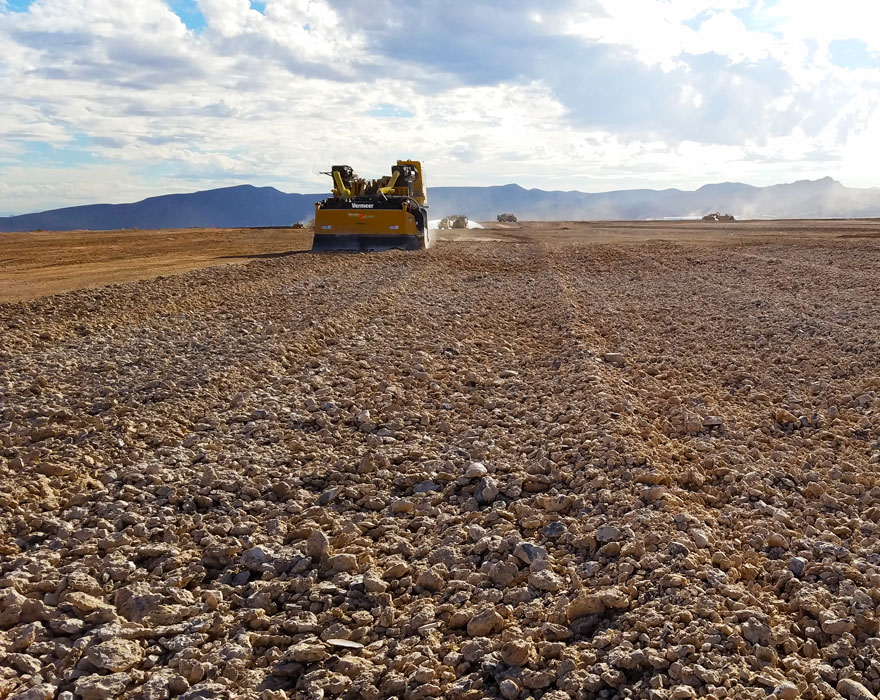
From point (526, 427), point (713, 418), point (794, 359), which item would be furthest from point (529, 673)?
point (794, 359)

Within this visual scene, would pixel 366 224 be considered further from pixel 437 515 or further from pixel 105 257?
pixel 437 515

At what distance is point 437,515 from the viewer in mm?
4293

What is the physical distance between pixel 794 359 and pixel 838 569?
467cm

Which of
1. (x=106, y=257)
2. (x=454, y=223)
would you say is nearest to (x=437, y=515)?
(x=106, y=257)

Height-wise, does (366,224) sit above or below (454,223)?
below

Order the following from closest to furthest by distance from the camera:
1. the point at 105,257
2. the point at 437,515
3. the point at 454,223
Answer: the point at 437,515
the point at 105,257
the point at 454,223

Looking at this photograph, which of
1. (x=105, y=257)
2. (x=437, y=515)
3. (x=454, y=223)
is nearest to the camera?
(x=437, y=515)

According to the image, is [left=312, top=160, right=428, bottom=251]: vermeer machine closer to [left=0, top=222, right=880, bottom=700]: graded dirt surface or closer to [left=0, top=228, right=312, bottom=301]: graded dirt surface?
[left=0, top=228, right=312, bottom=301]: graded dirt surface

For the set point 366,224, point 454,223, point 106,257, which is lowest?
point 106,257

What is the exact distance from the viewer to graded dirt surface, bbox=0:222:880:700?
294 cm

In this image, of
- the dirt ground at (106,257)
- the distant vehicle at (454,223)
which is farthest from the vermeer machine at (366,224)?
the distant vehicle at (454,223)

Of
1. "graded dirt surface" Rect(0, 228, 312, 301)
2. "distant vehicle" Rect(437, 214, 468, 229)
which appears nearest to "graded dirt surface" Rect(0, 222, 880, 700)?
"graded dirt surface" Rect(0, 228, 312, 301)

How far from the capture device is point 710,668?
9.30 feet

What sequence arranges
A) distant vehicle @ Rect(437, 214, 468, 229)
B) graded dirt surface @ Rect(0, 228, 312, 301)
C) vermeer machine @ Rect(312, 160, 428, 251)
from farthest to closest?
distant vehicle @ Rect(437, 214, 468, 229), vermeer machine @ Rect(312, 160, 428, 251), graded dirt surface @ Rect(0, 228, 312, 301)
